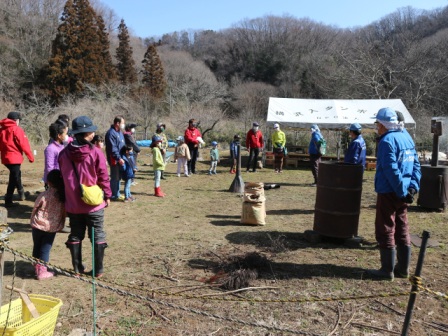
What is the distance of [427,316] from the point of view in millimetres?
3928

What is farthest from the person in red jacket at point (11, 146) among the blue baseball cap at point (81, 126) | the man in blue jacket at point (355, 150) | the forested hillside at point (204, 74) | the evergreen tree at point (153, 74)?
the evergreen tree at point (153, 74)

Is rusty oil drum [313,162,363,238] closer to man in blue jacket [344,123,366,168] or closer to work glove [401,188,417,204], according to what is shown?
work glove [401,188,417,204]

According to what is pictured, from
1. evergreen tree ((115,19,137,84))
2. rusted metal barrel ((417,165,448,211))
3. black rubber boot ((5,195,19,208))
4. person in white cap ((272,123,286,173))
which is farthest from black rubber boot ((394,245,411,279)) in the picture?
evergreen tree ((115,19,137,84))

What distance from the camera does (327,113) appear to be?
1764cm

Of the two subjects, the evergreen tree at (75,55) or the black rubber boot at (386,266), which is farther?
the evergreen tree at (75,55)

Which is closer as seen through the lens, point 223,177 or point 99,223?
point 99,223

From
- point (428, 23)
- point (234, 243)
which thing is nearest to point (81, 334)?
point (234, 243)

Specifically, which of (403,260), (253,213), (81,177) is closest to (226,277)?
(81,177)

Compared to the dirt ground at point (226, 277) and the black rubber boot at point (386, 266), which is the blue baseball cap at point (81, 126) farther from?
the black rubber boot at point (386, 266)

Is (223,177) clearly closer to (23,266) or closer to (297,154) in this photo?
(297,154)

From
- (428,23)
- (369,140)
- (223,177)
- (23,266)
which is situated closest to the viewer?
(23,266)

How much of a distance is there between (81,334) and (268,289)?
205cm

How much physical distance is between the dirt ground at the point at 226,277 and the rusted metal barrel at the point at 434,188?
0.24m

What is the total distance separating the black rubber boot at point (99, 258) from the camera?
4650 mm
